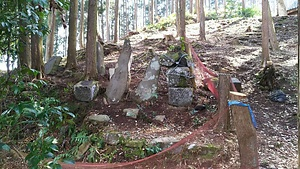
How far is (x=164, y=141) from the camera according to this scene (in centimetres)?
399

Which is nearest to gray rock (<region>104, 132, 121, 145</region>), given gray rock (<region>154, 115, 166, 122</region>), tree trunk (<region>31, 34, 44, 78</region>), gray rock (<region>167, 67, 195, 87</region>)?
gray rock (<region>154, 115, 166, 122</region>)

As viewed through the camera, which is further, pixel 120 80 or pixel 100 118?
pixel 120 80

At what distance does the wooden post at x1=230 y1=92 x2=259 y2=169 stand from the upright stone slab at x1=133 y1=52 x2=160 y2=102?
9.95 ft

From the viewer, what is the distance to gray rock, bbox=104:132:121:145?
4.19 meters

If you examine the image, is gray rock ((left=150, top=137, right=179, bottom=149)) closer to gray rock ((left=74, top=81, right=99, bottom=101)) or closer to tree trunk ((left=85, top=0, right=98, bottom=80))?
gray rock ((left=74, top=81, right=99, bottom=101))

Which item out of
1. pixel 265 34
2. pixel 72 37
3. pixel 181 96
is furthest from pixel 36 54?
pixel 265 34

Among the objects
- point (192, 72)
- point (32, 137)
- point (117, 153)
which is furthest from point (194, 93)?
point (32, 137)

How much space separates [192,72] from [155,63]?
0.83 meters

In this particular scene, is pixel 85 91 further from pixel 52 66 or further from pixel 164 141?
pixel 52 66

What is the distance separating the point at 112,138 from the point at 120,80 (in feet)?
5.35

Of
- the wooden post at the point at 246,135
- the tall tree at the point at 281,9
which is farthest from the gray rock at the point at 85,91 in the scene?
the tall tree at the point at 281,9

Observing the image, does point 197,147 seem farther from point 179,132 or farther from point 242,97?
point 242,97

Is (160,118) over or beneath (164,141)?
over

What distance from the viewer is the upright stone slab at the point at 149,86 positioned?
5.38m
